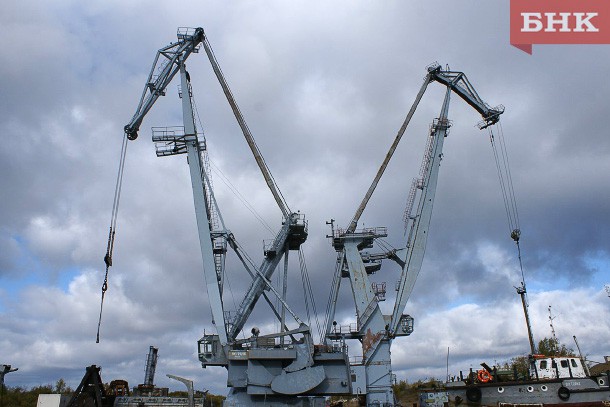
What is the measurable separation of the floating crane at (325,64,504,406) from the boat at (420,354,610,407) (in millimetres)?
3451

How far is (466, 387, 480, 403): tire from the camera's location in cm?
3052

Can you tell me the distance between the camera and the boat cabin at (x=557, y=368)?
29641 mm

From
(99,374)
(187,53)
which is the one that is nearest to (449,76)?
(187,53)

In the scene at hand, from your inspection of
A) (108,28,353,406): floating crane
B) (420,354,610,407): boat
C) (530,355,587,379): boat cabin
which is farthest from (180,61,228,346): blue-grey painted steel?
(530,355,587,379): boat cabin

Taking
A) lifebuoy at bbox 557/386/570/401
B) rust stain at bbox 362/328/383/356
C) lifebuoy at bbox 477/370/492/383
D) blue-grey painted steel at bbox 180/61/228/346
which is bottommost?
lifebuoy at bbox 557/386/570/401

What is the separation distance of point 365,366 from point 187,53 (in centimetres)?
2197

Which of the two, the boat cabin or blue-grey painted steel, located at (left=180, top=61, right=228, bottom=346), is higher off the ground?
blue-grey painted steel, located at (left=180, top=61, right=228, bottom=346)

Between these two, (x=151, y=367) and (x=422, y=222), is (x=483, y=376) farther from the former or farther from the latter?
(x=151, y=367)

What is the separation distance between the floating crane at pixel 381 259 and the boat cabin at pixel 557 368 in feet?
24.6

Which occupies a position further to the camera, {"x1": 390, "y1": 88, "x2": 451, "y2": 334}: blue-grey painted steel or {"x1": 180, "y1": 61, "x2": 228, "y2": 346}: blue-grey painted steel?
{"x1": 390, "y1": 88, "x2": 451, "y2": 334}: blue-grey painted steel

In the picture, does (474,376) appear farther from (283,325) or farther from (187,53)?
(187,53)

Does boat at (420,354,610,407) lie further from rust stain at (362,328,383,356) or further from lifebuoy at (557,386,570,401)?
rust stain at (362,328,383,356)

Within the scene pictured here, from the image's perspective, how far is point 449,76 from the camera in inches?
1485

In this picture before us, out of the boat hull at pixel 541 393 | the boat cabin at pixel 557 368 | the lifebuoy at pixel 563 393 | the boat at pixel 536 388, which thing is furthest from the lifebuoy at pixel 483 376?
the lifebuoy at pixel 563 393
